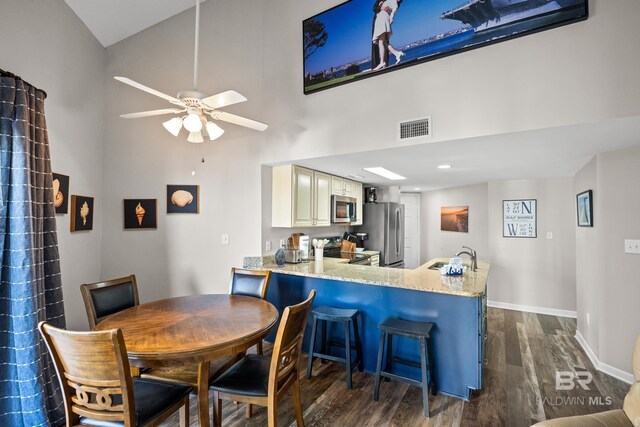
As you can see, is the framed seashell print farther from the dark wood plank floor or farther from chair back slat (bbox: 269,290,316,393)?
chair back slat (bbox: 269,290,316,393)

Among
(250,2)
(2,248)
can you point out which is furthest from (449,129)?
(2,248)

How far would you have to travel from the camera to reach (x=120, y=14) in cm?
312

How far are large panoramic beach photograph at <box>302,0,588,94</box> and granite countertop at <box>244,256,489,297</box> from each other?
6.21 feet

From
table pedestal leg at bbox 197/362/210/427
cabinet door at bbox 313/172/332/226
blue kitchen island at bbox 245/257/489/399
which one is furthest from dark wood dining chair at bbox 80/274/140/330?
cabinet door at bbox 313/172/332/226

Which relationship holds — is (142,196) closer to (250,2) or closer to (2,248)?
(2,248)

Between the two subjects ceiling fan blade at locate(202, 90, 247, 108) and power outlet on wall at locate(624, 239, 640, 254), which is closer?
ceiling fan blade at locate(202, 90, 247, 108)

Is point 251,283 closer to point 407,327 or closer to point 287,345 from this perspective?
point 287,345

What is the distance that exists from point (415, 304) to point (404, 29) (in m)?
2.44

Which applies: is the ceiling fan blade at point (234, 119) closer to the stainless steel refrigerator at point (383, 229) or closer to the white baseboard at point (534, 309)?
the stainless steel refrigerator at point (383, 229)

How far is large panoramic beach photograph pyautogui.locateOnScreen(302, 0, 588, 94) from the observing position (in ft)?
7.16

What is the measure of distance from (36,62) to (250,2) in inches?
90.2

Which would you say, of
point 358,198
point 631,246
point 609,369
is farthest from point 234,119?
point 609,369

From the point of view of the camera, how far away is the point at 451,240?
625cm

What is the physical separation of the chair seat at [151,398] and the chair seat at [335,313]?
125cm
